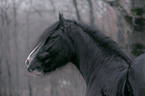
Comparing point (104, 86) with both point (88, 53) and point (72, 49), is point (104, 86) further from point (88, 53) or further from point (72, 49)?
point (72, 49)

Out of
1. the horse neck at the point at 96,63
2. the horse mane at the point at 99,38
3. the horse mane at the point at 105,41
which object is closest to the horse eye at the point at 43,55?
the horse mane at the point at 99,38

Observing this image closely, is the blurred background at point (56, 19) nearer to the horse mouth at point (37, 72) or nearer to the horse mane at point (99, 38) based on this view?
the horse mouth at point (37, 72)

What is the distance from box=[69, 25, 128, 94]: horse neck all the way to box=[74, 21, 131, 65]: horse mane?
5 centimetres

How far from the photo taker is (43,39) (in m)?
2.82

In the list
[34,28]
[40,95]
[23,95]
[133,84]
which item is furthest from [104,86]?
[23,95]

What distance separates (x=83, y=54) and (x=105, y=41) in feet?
1.23

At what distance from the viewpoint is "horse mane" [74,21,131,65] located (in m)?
2.48

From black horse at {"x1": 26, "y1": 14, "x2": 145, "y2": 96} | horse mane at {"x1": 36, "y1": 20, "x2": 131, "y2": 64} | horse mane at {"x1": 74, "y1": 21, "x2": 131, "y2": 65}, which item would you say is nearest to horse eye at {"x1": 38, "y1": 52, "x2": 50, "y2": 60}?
black horse at {"x1": 26, "y1": 14, "x2": 145, "y2": 96}

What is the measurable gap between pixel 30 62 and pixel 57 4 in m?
9.37

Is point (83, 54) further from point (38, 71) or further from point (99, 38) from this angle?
point (38, 71)

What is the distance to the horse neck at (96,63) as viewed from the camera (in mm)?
2281

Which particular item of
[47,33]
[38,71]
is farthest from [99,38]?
[38,71]

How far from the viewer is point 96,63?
260 cm

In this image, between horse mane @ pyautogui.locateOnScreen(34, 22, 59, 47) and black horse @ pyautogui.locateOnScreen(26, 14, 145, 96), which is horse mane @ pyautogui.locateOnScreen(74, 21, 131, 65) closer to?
black horse @ pyautogui.locateOnScreen(26, 14, 145, 96)
